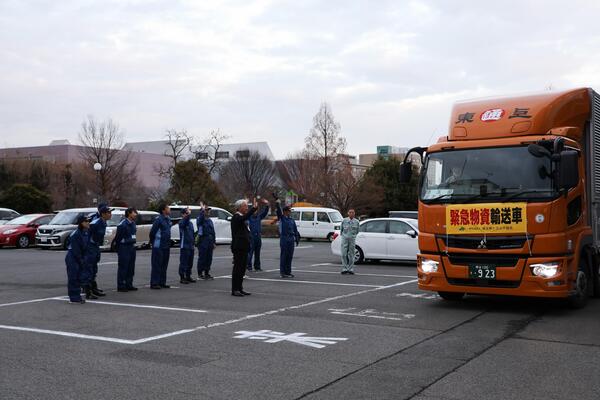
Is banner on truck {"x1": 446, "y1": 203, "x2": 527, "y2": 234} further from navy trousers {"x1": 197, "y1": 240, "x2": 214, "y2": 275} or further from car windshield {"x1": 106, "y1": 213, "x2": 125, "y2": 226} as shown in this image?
car windshield {"x1": 106, "y1": 213, "x2": 125, "y2": 226}

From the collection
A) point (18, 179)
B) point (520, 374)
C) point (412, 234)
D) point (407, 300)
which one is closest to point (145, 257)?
point (412, 234)

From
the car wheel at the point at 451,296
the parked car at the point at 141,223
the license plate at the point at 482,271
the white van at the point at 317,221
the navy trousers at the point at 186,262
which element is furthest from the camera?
the white van at the point at 317,221

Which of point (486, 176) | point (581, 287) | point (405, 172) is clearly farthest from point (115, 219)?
point (581, 287)

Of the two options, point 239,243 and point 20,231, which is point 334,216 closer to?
point 20,231

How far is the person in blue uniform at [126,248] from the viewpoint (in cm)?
1295

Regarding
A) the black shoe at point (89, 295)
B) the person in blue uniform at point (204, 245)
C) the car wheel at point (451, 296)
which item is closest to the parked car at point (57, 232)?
the person in blue uniform at point (204, 245)

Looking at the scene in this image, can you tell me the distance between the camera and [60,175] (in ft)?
163

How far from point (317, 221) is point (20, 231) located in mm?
14937

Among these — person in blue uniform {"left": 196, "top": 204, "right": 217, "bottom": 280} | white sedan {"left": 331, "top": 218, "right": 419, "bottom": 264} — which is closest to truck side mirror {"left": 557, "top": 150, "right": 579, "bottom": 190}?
person in blue uniform {"left": 196, "top": 204, "right": 217, "bottom": 280}

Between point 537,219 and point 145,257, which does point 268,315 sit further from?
point 145,257

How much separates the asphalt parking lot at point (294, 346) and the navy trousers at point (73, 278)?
29 centimetres

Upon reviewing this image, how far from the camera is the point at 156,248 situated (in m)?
13.7

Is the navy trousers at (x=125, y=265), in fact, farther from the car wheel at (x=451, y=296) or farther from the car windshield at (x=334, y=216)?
the car windshield at (x=334, y=216)

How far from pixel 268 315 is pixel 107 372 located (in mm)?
3888
